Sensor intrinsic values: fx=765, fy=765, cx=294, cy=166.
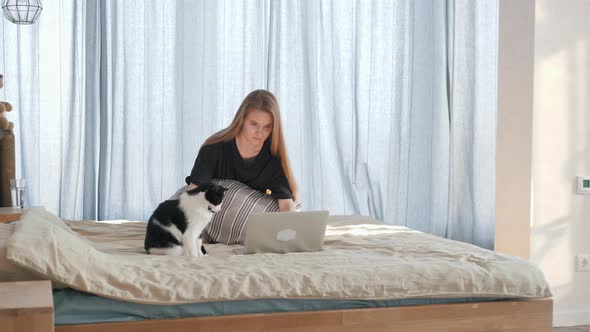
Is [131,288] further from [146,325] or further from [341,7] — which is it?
[341,7]

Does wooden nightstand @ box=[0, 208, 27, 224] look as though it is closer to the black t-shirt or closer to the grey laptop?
the black t-shirt

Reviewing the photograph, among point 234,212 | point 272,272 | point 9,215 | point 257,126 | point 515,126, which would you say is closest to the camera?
point 272,272

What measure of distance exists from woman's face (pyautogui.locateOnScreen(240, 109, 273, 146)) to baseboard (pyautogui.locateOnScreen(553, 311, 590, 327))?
1.76 m

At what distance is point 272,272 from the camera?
87.5 inches

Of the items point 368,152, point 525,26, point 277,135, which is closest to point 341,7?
point 368,152

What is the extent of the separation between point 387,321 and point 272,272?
370 millimetres

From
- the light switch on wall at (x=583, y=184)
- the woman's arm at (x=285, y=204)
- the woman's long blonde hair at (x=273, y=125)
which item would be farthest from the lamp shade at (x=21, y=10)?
the light switch on wall at (x=583, y=184)

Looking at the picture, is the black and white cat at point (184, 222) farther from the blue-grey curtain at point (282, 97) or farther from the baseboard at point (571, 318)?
the blue-grey curtain at point (282, 97)

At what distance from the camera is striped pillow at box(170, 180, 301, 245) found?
306 centimetres

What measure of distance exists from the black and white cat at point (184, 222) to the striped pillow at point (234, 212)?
1.42ft

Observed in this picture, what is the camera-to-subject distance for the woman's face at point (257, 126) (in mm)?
3154

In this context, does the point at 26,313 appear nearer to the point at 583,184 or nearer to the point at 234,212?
the point at 234,212

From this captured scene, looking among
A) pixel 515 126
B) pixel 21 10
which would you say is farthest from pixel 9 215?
pixel 515 126

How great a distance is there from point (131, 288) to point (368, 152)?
3.34m
